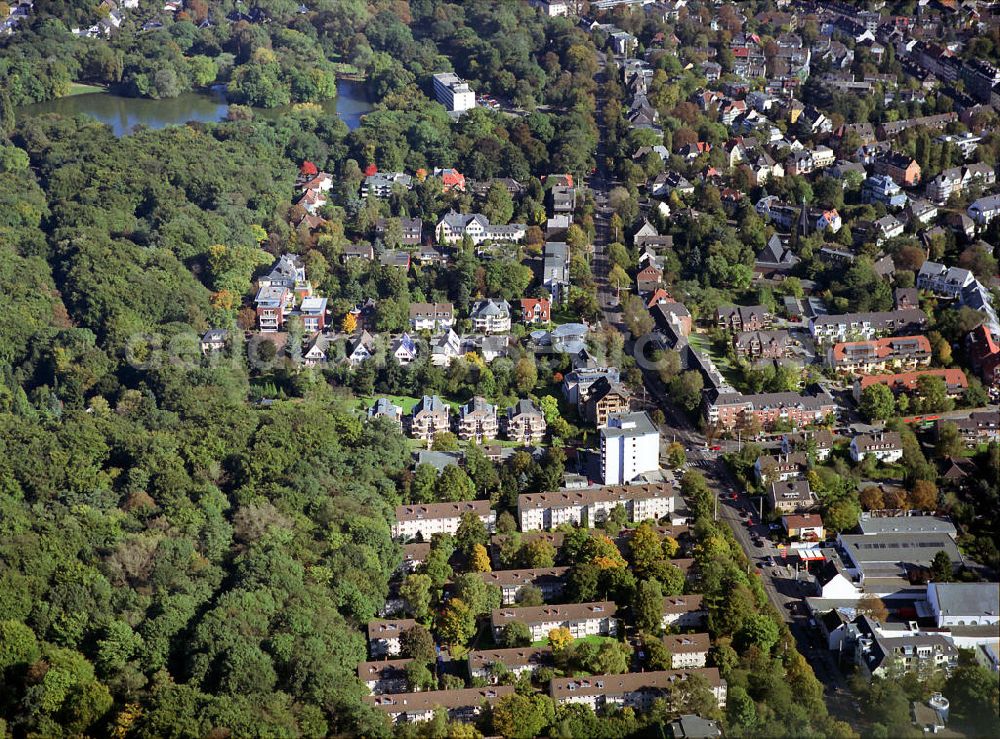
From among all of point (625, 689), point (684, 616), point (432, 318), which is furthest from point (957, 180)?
point (625, 689)

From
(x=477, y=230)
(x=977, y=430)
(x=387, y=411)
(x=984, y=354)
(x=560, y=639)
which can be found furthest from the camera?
(x=477, y=230)

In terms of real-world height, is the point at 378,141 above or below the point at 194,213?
above

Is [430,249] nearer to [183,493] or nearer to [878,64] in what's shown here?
[183,493]

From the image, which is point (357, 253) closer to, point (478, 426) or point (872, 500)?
point (478, 426)

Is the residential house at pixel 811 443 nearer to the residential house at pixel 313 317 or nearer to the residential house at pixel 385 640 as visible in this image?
the residential house at pixel 385 640

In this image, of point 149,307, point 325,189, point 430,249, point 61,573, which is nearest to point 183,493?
point 61,573

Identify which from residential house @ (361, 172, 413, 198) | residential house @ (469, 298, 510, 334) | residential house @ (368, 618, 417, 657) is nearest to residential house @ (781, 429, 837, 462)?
residential house @ (469, 298, 510, 334)
